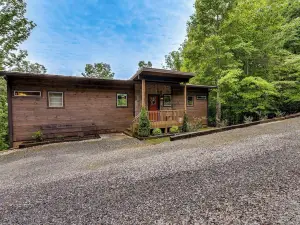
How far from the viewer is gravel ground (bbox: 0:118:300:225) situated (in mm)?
2338

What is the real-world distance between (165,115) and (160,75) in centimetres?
239

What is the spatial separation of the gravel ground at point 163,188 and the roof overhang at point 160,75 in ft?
15.9

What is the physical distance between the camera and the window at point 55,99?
885 centimetres

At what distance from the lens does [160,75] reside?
937 cm

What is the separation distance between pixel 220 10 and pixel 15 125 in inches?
574

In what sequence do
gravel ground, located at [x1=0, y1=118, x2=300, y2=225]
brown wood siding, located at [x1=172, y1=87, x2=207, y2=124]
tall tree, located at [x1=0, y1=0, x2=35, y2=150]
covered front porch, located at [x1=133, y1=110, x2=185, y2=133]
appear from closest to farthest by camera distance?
gravel ground, located at [x1=0, y1=118, x2=300, y2=225] → covered front porch, located at [x1=133, y1=110, x2=185, y2=133] → tall tree, located at [x1=0, y1=0, x2=35, y2=150] → brown wood siding, located at [x1=172, y1=87, x2=207, y2=124]

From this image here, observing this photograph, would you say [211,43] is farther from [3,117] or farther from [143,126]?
[3,117]

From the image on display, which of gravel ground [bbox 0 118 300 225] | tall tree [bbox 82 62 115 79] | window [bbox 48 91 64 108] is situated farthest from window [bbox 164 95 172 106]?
tall tree [bbox 82 62 115 79]

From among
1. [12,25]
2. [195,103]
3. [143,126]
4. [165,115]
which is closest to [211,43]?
[195,103]

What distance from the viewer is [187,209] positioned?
2441mm

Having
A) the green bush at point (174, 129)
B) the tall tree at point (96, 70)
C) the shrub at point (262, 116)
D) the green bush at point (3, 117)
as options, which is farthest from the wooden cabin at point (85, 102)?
the tall tree at point (96, 70)

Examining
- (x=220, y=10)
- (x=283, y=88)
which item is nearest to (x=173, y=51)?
(x=220, y=10)

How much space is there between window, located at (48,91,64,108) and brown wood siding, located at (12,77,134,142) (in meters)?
0.16

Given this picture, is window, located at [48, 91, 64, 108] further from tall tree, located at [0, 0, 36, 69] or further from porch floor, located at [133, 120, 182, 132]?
tall tree, located at [0, 0, 36, 69]
